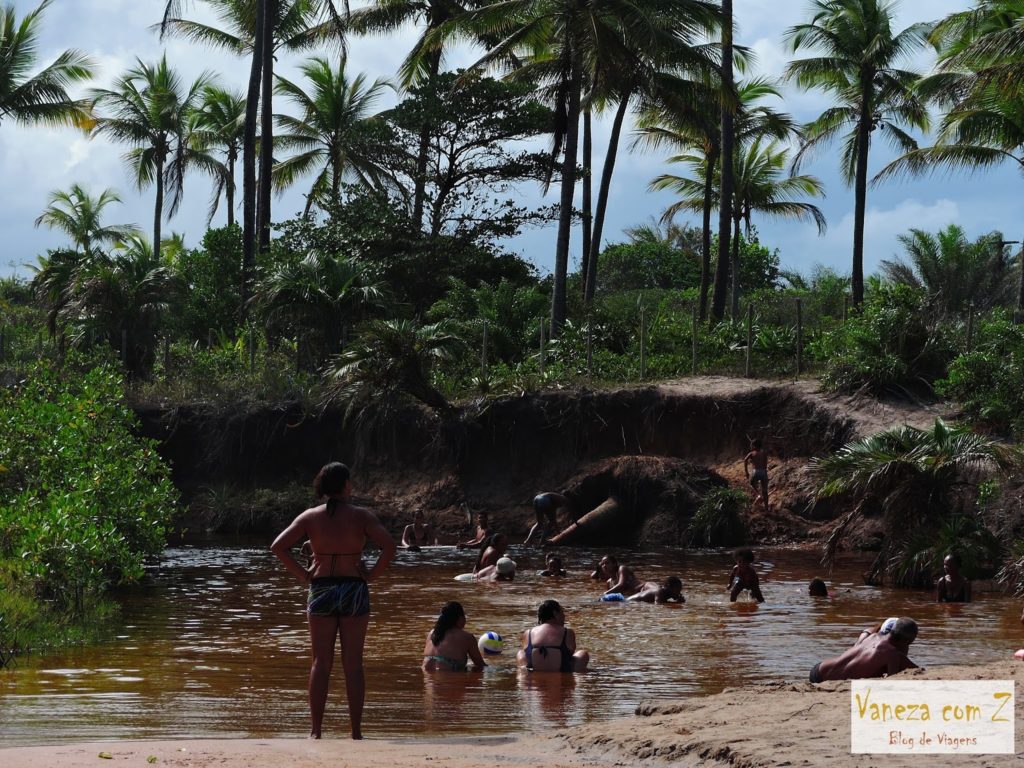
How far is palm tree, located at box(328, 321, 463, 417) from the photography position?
26.2 meters

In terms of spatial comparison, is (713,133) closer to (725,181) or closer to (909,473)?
(725,181)

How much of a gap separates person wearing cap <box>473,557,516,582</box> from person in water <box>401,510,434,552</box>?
516 centimetres

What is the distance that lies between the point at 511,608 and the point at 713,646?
365cm

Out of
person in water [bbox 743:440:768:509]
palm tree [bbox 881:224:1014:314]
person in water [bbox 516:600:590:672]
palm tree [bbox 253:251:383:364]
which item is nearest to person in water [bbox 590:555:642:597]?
person in water [bbox 516:600:590:672]

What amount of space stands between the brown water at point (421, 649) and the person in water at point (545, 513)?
177 inches

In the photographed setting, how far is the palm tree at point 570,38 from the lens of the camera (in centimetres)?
2797

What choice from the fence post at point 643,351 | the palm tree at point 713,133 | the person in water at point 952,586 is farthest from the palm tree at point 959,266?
the person in water at point 952,586

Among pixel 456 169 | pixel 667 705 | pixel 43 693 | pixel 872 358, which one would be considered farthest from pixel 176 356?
pixel 667 705

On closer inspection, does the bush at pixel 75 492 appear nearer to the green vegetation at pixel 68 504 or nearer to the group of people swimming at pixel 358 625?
the green vegetation at pixel 68 504

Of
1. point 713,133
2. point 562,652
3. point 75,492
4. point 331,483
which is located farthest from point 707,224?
point 331,483

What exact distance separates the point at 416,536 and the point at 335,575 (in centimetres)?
1733

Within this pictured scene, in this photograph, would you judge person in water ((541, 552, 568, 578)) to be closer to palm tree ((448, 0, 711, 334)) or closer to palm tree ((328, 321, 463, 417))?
palm tree ((328, 321, 463, 417))

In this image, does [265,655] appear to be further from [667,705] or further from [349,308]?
[349,308]

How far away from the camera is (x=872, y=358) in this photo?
25.8m
